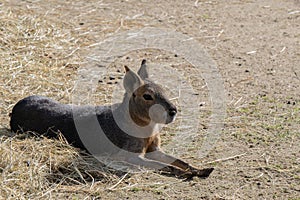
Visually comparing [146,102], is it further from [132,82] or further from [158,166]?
[158,166]

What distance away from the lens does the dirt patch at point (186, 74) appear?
5387mm

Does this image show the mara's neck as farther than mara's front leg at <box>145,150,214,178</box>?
Yes

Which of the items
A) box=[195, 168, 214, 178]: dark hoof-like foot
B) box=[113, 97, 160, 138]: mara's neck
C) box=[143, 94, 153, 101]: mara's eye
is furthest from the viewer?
box=[113, 97, 160, 138]: mara's neck

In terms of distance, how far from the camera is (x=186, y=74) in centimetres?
810

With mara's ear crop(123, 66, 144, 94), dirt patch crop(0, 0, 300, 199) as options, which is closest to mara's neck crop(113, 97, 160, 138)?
mara's ear crop(123, 66, 144, 94)

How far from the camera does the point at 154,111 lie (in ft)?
18.9

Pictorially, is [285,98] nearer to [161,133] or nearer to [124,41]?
[161,133]

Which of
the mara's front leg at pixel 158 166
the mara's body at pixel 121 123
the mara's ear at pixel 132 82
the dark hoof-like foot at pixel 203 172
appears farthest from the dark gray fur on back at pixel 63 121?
the dark hoof-like foot at pixel 203 172

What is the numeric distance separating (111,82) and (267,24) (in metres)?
3.09

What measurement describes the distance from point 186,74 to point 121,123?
225 cm

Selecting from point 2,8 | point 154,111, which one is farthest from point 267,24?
point 154,111

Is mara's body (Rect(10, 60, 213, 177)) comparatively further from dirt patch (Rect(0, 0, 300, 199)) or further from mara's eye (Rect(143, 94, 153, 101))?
dirt patch (Rect(0, 0, 300, 199))

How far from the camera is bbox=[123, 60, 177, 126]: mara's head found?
568 cm

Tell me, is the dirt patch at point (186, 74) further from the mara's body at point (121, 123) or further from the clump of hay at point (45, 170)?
the mara's body at point (121, 123)
